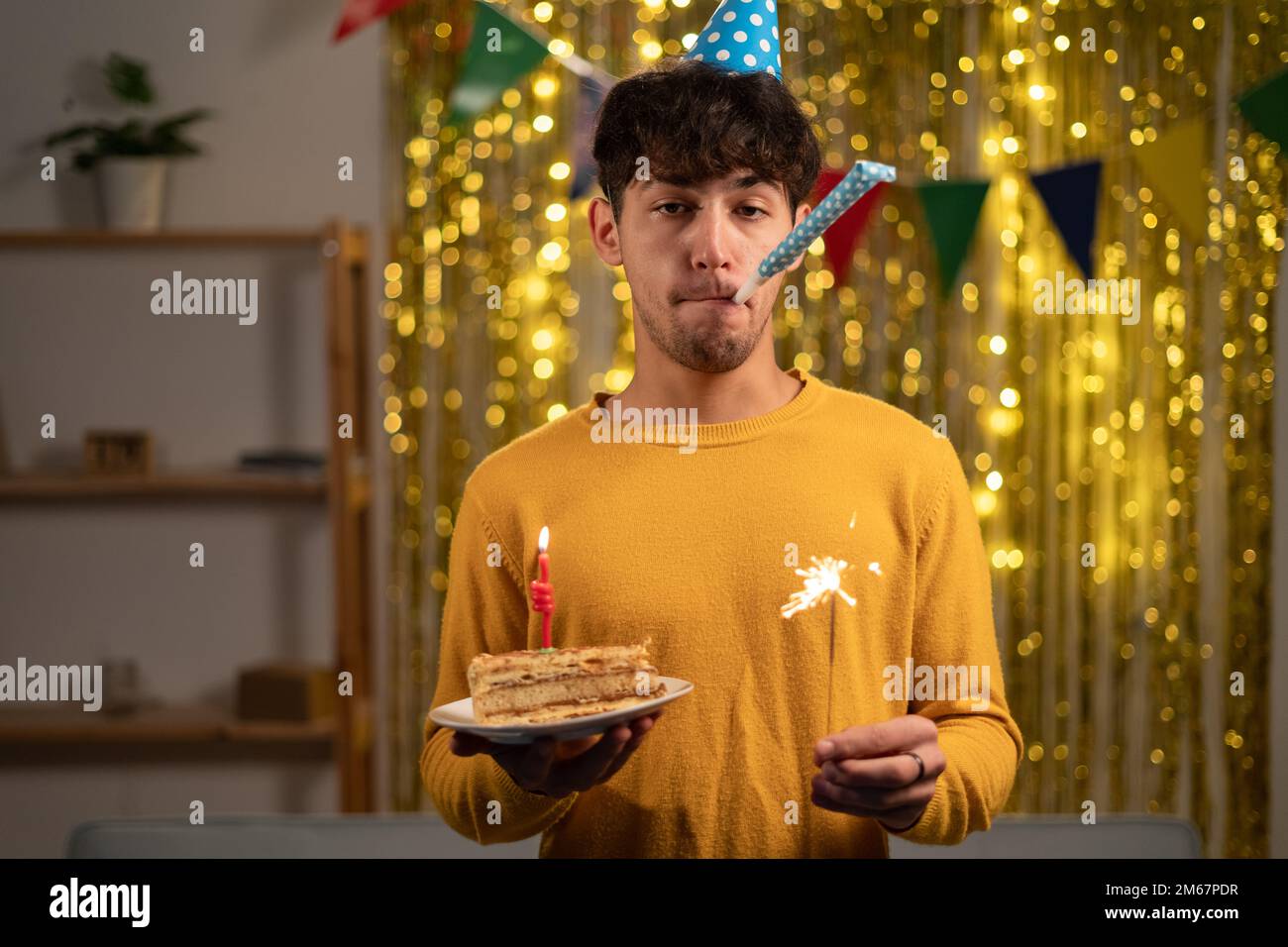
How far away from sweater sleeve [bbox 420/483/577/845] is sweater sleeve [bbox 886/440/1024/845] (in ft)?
1.09

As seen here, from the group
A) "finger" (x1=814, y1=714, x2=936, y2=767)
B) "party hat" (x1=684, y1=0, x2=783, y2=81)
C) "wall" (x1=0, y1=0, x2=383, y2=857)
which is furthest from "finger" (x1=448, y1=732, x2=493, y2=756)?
"wall" (x1=0, y1=0, x2=383, y2=857)

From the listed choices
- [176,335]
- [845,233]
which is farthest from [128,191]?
[845,233]

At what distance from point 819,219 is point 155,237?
5.82 feet

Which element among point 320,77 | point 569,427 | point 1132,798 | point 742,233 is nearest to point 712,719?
point 569,427

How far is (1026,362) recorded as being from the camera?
2.51 meters

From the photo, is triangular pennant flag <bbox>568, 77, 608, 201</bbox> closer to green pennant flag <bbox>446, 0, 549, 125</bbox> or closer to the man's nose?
green pennant flag <bbox>446, 0, 549, 125</bbox>

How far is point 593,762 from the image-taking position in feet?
3.30

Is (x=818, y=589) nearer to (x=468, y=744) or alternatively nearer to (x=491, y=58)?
(x=468, y=744)

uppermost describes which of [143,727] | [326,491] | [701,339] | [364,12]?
[364,12]

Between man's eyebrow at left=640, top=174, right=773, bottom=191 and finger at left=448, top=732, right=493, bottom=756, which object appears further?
man's eyebrow at left=640, top=174, right=773, bottom=191

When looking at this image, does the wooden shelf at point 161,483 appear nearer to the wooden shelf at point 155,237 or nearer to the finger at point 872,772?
the wooden shelf at point 155,237

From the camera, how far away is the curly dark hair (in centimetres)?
112

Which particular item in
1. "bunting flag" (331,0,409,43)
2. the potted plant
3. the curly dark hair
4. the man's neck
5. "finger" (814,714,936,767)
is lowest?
"finger" (814,714,936,767)
